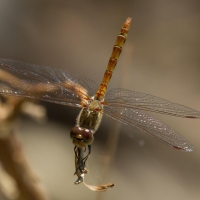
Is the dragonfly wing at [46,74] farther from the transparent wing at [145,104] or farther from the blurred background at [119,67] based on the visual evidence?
the blurred background at [119,67]

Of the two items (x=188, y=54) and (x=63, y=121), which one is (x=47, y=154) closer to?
(x=63, y=121)

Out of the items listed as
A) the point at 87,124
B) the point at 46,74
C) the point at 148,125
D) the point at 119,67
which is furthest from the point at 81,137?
the point at 119,67

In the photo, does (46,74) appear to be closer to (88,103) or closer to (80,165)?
(88,103)

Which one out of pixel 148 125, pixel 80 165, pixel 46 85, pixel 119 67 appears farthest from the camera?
pixel 119 67

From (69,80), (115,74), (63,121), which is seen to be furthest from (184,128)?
(69,80)

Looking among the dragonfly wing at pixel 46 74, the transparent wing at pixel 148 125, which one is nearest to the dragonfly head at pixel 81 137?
the transparent wing at pixel 148 125

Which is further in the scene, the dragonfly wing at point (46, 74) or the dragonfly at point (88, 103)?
the dragonfly wing at point (46, 74)
